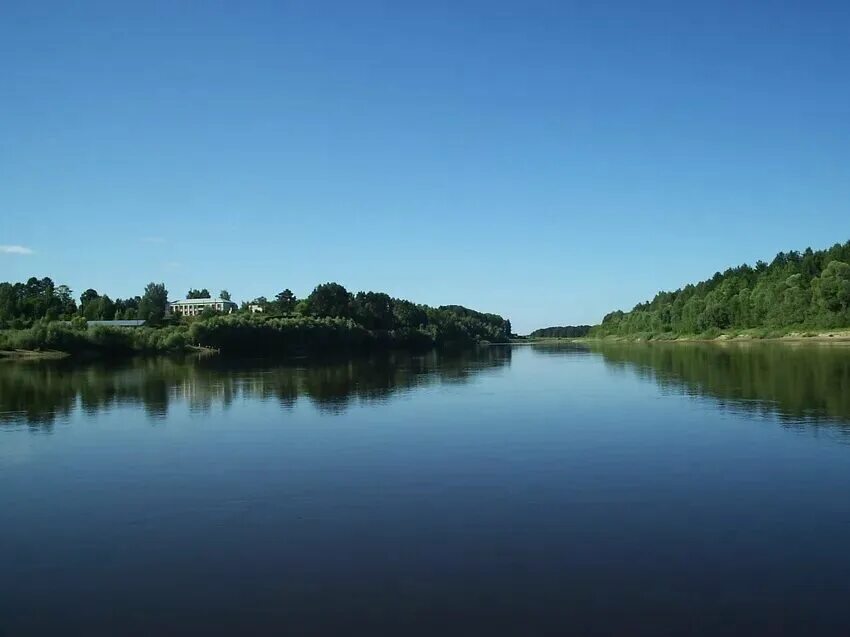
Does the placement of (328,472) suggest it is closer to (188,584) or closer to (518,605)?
(188,584)

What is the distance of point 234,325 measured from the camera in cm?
10206

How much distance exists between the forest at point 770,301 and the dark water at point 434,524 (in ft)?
254

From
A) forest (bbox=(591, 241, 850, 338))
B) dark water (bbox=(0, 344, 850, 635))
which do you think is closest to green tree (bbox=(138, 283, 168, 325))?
forest (bbox=(591, 241, 850, 338))

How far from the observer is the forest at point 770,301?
95.1 metres

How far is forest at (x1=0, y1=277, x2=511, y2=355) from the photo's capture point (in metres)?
87.7

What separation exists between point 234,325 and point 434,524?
93445mm

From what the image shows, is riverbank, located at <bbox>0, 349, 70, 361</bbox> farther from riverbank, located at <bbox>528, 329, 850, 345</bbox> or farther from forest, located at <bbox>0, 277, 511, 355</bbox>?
riverbank, located at <bbox>528, 329, 850, 345</bbox>

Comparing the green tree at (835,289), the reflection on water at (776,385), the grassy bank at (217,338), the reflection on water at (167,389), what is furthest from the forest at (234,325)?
the green tree at (835,289)

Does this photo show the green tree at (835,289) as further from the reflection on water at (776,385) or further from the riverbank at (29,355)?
the riverbank at (29,355)

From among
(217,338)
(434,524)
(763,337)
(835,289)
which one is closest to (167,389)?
(434,524)

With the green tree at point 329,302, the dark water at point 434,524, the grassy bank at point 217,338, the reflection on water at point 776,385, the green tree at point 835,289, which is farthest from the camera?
the green tree at point 329,302

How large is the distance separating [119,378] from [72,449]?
3391 cm

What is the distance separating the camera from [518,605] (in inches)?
364

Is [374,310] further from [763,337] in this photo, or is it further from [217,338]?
[763,337]
